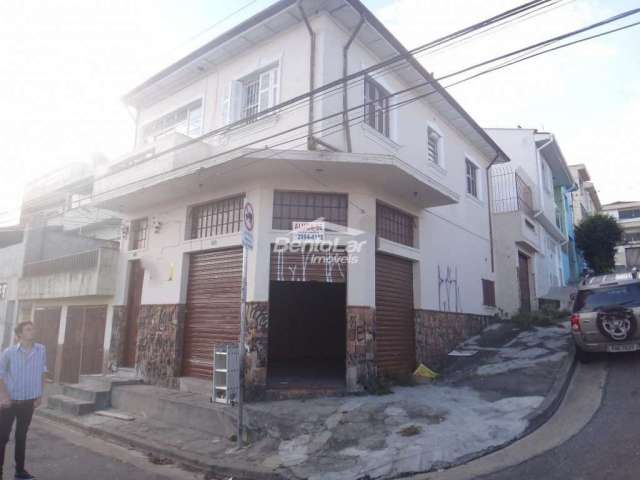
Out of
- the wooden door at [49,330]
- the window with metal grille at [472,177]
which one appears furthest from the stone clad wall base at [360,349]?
the wooden door at [49,330]

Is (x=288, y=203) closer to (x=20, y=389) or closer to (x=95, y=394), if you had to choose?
(x=20, y=389)

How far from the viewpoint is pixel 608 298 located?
9375 mm

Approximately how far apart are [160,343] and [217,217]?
333 cm

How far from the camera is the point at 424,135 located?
1272cm

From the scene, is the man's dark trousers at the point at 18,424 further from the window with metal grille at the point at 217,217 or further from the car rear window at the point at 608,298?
the car rear window at the point at 608,298

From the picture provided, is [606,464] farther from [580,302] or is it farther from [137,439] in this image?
[137,439]

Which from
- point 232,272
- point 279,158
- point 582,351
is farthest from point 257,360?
point 582,351

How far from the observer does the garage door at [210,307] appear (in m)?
9.59

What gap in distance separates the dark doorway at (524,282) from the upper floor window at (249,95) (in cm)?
1155

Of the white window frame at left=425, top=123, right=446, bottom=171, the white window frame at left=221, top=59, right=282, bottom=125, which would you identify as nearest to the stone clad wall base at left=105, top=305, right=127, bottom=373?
the white window frame at left=221, top=59, right=282, bottom=125

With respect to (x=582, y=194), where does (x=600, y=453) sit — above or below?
below


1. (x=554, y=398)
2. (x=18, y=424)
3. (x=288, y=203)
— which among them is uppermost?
(x=288, y=203)

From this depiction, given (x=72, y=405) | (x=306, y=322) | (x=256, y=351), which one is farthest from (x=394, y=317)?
(x=72, y=405)

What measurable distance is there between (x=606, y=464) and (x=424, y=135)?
31.2 ft
